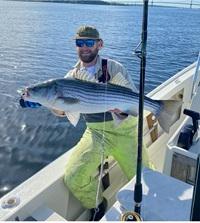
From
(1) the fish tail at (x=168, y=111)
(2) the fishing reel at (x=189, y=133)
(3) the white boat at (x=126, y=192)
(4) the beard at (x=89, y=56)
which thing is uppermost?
(4) the beard at (x=89, y=56)

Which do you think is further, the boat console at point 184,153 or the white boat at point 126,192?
the boat console at point 184,153

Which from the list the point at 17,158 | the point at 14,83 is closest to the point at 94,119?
the point at 17,158

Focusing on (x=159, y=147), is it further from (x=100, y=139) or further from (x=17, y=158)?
(x=17, y=158)

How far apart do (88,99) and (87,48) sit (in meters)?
0.88

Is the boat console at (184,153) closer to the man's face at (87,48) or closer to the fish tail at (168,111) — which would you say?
the fish tail at (168,111)

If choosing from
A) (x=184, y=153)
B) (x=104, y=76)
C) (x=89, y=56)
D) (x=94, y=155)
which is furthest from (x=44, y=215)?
(x=89, y=56)

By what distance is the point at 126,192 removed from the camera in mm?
2807

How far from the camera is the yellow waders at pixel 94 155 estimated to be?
3.76 m

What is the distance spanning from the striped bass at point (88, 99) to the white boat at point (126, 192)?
0.42 m

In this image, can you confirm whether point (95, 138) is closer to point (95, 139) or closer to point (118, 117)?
point (95, 139)

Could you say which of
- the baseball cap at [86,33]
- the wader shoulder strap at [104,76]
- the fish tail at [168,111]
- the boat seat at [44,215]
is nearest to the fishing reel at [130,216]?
the boat seat at [44,215]

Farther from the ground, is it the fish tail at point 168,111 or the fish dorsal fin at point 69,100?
the fish dorsal fin at point 69,100

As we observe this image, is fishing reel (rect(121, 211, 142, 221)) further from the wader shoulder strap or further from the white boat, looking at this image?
the wader shoulder strap

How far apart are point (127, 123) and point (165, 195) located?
4.34ft
